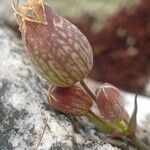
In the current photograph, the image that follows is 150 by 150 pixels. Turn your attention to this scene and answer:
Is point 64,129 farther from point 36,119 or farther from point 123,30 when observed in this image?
point 123,30

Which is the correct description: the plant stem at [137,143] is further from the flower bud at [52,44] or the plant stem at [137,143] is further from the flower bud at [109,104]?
the flower bud at [52,44]

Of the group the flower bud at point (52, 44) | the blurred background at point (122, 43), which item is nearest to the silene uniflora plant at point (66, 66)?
the flower bud at point (52, 44)

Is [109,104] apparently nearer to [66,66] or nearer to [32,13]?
[66,66]

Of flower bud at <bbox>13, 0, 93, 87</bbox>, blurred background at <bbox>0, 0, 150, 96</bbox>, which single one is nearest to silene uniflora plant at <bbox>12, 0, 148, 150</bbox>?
flower bud at <bbox>13, 0, 93, 87</bbox>

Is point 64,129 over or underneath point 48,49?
underneath

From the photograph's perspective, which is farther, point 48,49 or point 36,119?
point 36,119

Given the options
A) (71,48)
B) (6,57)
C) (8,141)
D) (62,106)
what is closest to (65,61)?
(71,48)

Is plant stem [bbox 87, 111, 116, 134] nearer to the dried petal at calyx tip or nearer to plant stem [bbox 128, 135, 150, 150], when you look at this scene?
plant stem [bbox 128, 135, 150, 150]
